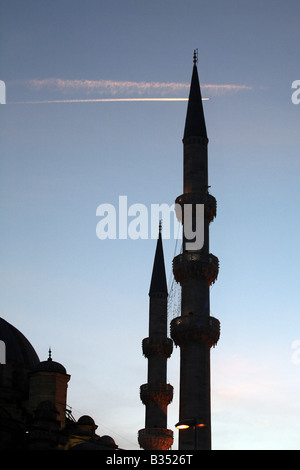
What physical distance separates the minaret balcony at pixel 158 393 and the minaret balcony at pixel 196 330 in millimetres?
15951

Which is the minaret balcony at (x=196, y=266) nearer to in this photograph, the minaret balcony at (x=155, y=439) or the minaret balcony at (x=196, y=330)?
the minaret balcony at (x=196, y=330)

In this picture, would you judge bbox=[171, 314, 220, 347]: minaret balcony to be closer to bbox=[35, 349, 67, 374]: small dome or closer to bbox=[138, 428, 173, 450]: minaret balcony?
bbox=[35, 349, 67, 374]: small dome

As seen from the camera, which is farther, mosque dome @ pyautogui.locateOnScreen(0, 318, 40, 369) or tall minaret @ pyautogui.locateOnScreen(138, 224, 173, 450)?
tall minaret @ pyautogui.locateOnScreen(138, 224, 173, 450)

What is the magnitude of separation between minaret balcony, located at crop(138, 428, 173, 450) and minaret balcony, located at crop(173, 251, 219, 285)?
55.1ft

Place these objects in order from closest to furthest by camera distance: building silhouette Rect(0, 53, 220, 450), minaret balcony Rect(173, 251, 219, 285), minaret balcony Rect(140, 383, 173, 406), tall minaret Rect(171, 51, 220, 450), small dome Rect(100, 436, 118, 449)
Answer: tall minaret Rect(171, 51, 220, 450), building silhouette Rect(0, 53, 220, 450), minaret balcony Rect(173, 251, 219, 285), small dome Rect(100, 436, 118, 449), minaret balcony Rect(140, 383, 173, 406)

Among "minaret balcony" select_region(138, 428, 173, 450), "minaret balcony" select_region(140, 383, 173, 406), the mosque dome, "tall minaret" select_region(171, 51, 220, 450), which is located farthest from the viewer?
"minaret balcony" select_region(140, 383, 173, 406)

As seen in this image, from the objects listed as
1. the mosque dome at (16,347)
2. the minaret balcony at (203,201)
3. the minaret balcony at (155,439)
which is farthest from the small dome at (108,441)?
the minaret balcony at (203,201)

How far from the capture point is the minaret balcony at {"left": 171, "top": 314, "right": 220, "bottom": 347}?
39844 mm

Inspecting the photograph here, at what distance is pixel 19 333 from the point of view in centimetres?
5481

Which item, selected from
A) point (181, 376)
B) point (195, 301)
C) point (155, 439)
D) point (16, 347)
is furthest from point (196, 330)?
point (16, 347)

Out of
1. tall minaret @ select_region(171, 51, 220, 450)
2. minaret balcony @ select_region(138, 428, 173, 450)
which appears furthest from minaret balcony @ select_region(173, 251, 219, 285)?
minaret balcony @ select_region(138, 428, 173, 450)
